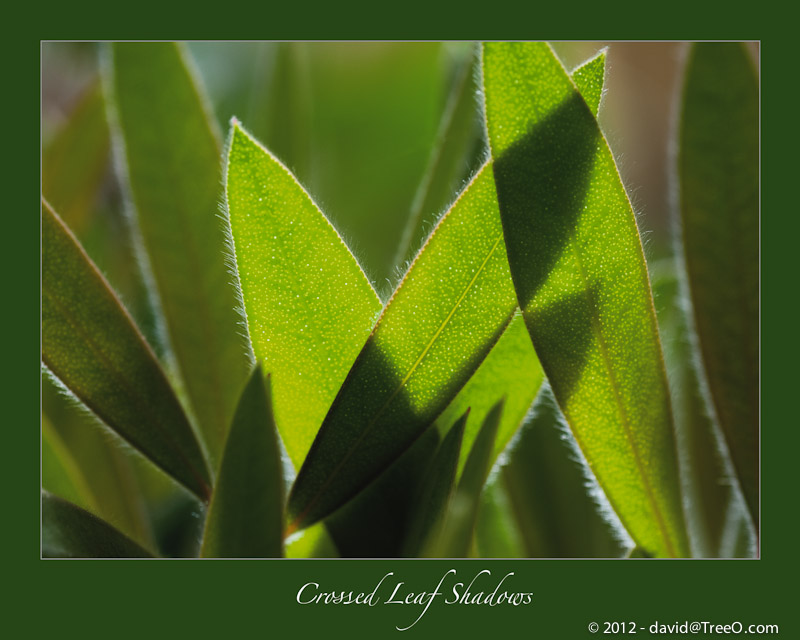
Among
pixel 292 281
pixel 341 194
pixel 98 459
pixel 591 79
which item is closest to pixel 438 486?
pixel 292 281

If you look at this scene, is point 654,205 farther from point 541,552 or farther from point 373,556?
point 373,556

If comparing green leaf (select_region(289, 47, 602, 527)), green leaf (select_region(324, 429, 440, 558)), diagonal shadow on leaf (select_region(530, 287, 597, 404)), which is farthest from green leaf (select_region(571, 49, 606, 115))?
green leaf (select_region(324, 429, 440, 558))

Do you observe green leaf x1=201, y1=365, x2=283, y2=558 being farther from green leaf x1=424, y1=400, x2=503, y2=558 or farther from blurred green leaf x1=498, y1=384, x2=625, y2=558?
blurred green leaf x1=498, y1=384, x2=625, y2=558

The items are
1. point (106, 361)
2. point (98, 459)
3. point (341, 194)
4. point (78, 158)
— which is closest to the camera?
point (106, 361)

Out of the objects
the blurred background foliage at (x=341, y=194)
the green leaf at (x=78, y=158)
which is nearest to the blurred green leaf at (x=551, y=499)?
the blurred background foliage at (x=341, y=194)

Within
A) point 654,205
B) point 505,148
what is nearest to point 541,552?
point 505,148

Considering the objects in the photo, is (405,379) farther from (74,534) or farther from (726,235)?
(726,235)
